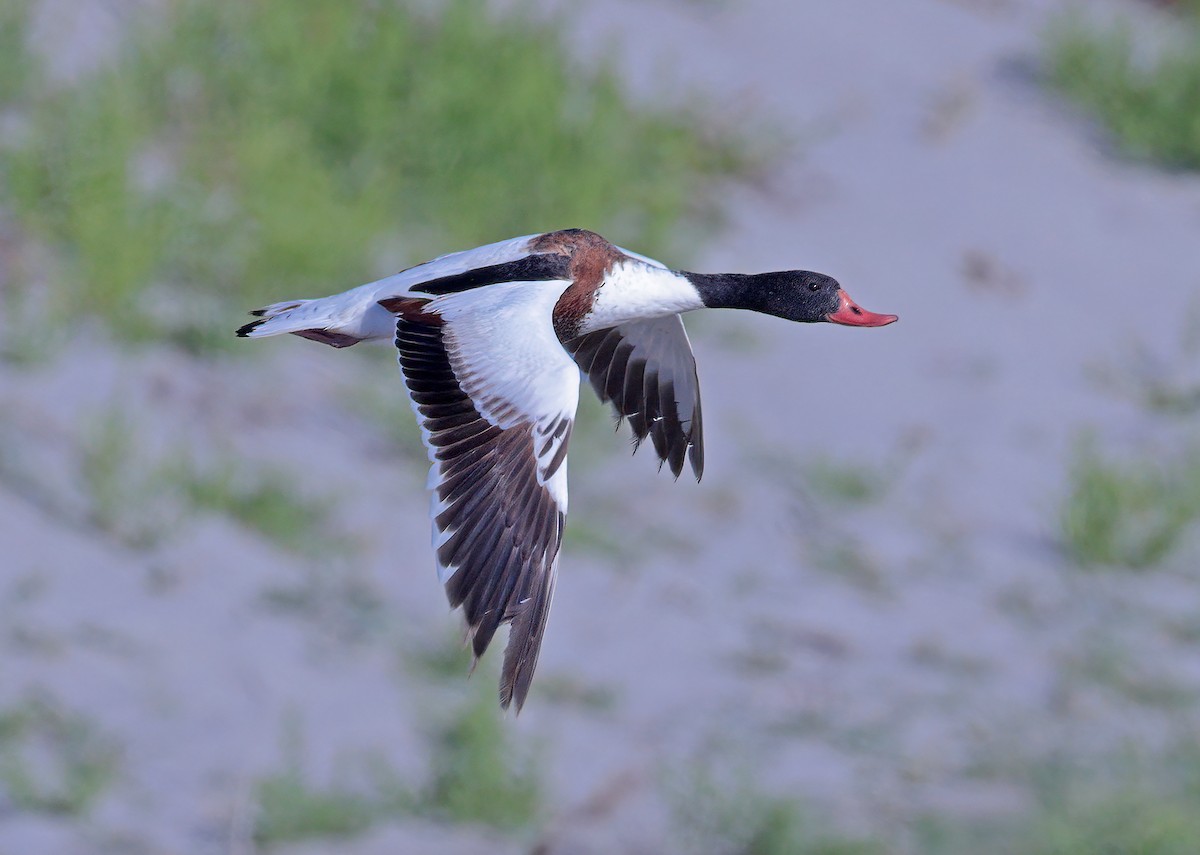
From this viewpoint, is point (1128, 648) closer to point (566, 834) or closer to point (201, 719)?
point (566, 834)

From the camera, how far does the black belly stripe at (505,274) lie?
3961 millimetres

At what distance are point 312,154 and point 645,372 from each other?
157 inches

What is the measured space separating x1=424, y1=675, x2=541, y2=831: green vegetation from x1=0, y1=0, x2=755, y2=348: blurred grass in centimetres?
212

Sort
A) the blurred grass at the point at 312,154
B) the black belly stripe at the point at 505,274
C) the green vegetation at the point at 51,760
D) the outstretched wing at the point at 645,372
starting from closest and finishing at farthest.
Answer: the black belly stripe at the point at 505,274 → the outstretched wing at the point at 645,372 → the green vegetation at the point at 51,760 → the blurred grass at the point at 312,154

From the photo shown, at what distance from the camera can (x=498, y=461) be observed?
3.62 meters

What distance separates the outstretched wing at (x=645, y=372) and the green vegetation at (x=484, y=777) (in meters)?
1.29

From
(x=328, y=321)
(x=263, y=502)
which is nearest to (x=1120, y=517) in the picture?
(x=263, y=502)

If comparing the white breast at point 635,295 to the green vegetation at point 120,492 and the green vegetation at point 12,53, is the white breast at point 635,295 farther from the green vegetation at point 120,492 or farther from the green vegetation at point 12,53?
the green vegetation at point 12,53

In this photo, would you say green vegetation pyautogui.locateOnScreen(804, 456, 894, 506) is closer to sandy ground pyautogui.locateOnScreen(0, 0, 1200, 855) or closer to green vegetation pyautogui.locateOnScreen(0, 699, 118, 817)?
sandy ground pyautogui.locateOnScreen(0, 0, 1200, 855)

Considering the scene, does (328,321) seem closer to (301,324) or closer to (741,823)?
(301,324)

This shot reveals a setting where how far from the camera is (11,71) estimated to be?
758cm

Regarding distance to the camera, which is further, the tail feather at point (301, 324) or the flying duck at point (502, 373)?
the tail feather at point (301, 324)

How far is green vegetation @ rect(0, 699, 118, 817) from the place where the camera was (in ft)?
16.8

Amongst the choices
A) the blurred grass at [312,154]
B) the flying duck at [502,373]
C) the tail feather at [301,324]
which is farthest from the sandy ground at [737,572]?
the flying duck at [502,373]
